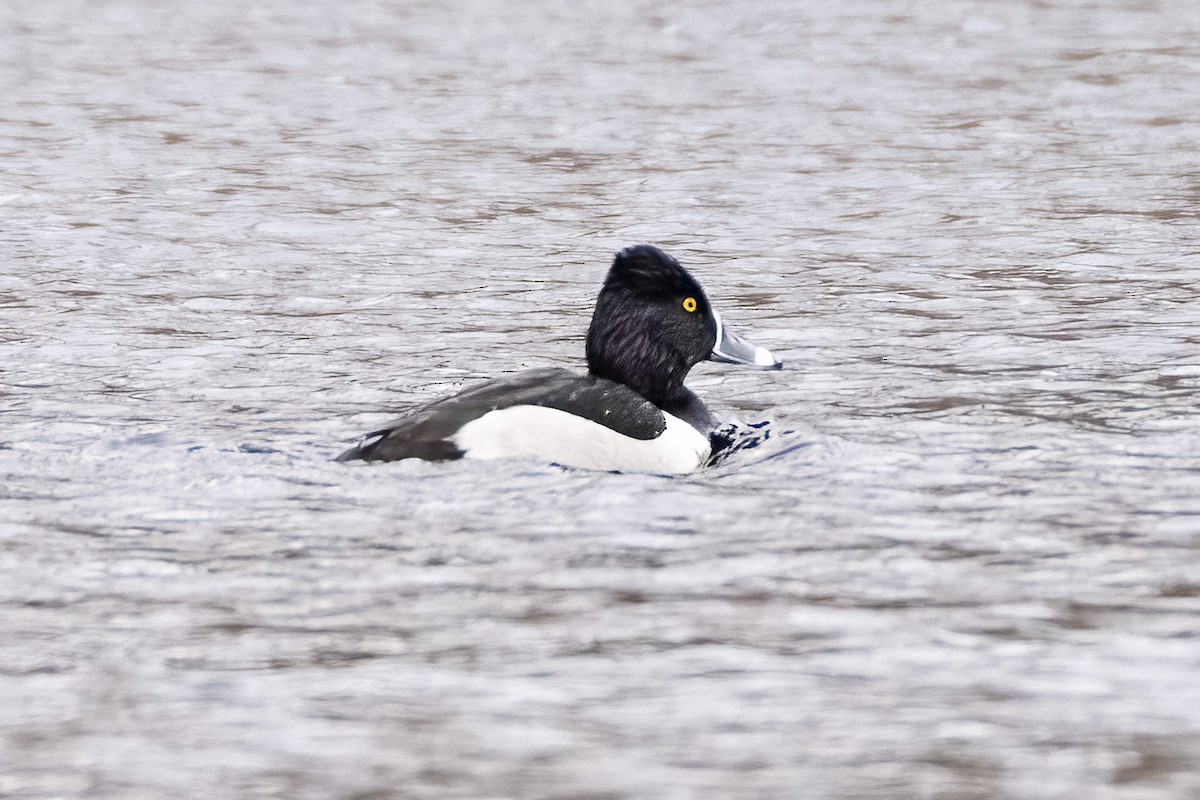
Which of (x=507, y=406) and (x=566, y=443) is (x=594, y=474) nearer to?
(x=566, y=443)

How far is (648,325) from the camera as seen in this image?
7574 millimetres

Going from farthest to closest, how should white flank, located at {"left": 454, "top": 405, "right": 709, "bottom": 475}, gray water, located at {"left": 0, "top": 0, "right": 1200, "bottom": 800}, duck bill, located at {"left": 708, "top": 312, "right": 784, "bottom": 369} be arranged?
duck bill, located at {"left": 708, "top": 312, "right": 784, "bottom": 369} → white flank, located at {"left": 454, "top": 405, "right": 709, "bottom": 475} → gray water, located at {"left": 0, "top": 0, "right": 1200, "bottom": 800}

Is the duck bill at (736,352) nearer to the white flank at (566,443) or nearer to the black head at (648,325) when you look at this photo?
the black head at (648,325)

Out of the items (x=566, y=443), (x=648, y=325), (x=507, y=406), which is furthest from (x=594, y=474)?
(x=648, y=325)

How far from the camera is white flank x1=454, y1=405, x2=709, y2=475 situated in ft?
21.9

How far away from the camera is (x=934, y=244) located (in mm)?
11734

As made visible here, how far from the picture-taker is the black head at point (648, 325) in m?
7.55

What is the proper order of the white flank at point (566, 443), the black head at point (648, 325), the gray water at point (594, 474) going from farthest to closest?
1. the black head at point (648, 325)
2. the white flank at point (566, 443)
3. the gray water at point (594, 474)

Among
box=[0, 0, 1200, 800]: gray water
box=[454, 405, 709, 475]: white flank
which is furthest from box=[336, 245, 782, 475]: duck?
box=[0, 0, 1200, 800]: gray water

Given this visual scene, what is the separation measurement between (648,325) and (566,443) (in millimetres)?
951

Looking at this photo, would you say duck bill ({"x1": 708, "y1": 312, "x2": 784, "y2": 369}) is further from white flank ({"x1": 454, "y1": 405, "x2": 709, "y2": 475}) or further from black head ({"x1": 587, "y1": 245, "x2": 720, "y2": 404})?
white flank ({"x1": 454, "y1": 405, "x2": 709, "y2": 475})

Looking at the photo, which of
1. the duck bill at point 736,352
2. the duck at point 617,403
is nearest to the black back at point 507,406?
the duck at point 617,403

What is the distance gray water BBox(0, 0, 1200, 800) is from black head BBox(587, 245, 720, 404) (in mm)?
432

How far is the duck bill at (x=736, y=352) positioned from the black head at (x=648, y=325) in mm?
108
